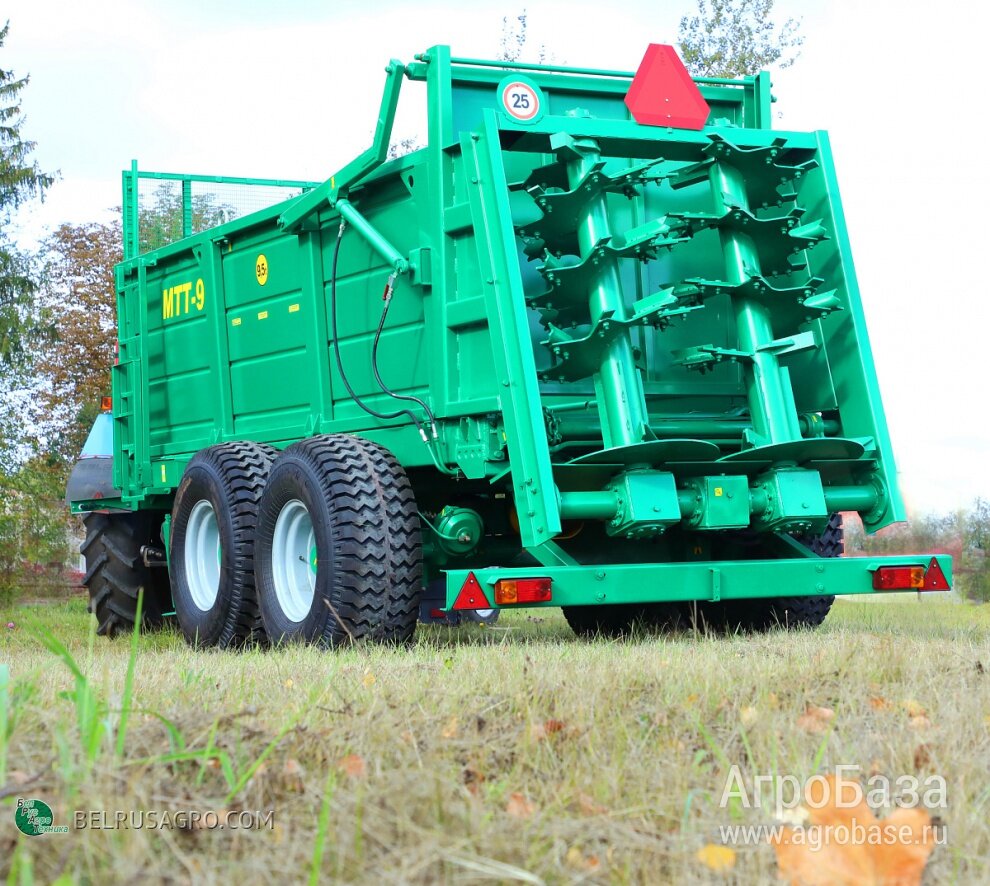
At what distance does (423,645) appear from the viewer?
6.76 metres

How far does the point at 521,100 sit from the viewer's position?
6.84m

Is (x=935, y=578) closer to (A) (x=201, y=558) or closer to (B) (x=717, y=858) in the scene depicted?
(A) (x=201, y=558)

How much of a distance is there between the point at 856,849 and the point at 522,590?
3.63m

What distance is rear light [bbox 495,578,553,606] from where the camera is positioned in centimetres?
627

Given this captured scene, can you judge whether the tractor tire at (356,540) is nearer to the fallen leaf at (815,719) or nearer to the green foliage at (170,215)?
the fallen leaf at (815,719)

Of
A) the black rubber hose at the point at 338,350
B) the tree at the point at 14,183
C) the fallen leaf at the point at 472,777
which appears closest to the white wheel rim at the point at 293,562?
the black rubber hose at the point at 338,350

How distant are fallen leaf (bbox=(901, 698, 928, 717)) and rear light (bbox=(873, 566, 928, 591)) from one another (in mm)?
3232

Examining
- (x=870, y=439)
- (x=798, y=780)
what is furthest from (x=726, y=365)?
(x=798, y=780)

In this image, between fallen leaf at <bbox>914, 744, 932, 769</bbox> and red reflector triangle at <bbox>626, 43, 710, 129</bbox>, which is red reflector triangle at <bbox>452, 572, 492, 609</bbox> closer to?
red reflector triangle at <bbox>626, 43, 710, 129</bbox>

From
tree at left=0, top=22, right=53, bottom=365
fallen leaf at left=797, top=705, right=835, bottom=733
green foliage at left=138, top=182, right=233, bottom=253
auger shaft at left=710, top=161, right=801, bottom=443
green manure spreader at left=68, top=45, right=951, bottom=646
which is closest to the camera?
fallen leaf at left=797, top=705, right=835, bottom=733

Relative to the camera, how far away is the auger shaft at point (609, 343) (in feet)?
21.6

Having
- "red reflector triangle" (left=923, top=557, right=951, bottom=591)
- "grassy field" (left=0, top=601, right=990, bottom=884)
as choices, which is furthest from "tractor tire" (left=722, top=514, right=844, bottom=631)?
"grassy field" (left=0, top=601, right=990, bottom=884)

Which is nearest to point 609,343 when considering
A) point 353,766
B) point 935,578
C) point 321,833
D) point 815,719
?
point 935,578

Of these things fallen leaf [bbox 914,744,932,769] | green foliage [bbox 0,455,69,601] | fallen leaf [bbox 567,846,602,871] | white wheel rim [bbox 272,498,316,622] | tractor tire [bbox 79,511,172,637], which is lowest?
fallen leaf [bbox 567,846,602,871]
